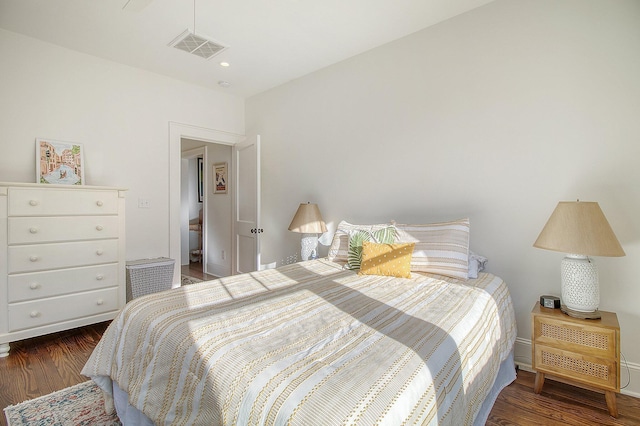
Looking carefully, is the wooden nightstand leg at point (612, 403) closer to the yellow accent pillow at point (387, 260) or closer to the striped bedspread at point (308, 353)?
the striped bedspread at point (308, 353)

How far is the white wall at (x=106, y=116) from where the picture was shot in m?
2.77

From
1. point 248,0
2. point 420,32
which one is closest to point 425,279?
point 420,32

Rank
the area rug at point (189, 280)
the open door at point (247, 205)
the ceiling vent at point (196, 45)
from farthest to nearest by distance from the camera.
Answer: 1. the area rug at point (189, 280)
2. the open door at point (247, 205)
3. the ceiling vent at point (196, 45)

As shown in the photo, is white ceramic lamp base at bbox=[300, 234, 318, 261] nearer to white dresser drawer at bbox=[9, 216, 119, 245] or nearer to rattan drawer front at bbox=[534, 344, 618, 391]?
white dresser drawer at bbox=[9, 216, 119, 245]

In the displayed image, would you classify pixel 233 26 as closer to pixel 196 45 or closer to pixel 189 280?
pixel 196 45

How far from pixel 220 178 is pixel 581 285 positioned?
14.9ft

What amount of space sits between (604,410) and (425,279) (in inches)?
44.1

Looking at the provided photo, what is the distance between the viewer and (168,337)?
121 cm

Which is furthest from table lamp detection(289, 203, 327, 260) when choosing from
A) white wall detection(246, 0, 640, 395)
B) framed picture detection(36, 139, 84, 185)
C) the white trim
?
framed picture detection(36, 139, 84, 185)

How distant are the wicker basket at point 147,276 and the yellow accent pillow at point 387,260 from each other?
222 cm

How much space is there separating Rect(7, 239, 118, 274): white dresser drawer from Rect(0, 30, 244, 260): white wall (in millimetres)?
618

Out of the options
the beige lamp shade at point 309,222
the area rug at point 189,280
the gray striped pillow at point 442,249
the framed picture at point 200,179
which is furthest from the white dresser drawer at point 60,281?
the framed picture at point 200,179

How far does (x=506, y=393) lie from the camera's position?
1.87 metres

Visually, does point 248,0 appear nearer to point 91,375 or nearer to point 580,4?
point 580,4
